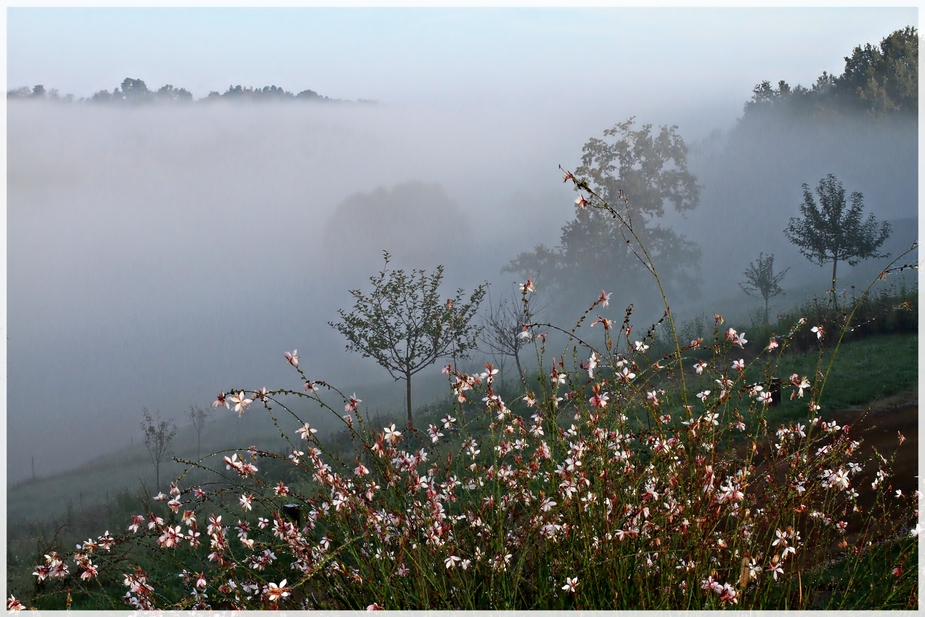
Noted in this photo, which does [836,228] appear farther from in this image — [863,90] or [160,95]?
[160,95]

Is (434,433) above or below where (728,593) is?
above

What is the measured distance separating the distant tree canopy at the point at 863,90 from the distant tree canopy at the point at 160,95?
7014 millimetres

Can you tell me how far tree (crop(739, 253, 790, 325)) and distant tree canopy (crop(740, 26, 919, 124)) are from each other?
2667mm

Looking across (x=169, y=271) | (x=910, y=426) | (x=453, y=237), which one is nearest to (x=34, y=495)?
(x=169, y=271)

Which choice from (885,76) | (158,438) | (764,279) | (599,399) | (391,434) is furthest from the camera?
(885,76)

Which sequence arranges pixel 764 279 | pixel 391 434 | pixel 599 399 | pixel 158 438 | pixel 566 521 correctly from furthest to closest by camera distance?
pixel 764 279 → pixel 158 438 → pixel 566 521 → pixel 599 399 → pixel 391 434

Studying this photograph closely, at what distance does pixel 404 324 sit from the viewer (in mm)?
7398

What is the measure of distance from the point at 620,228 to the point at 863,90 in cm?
555

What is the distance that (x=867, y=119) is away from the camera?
1283 cm

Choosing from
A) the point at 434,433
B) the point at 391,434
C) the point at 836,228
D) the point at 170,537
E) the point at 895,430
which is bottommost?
the point at 895,430

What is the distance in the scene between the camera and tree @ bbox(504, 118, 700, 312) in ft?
33.6

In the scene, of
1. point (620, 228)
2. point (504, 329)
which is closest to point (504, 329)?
point (504, 329)

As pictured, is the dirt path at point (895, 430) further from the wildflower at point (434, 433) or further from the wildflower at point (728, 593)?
the wildflower at point (434, 433)

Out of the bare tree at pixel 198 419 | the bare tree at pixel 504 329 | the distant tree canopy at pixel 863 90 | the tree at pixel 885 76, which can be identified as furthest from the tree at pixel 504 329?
the tree at pixel 885 76
